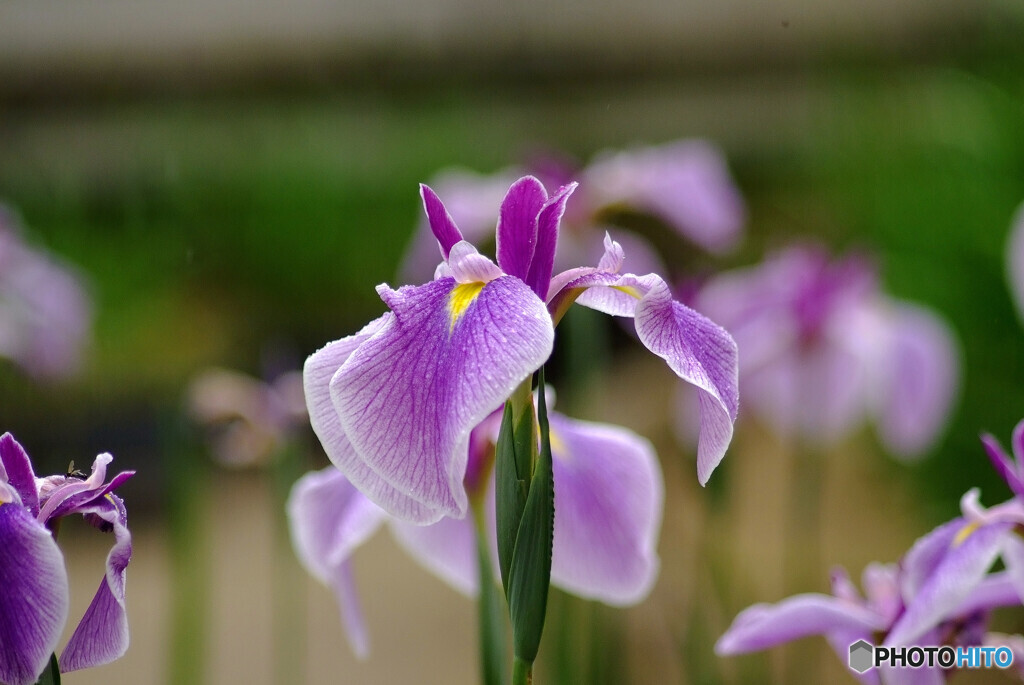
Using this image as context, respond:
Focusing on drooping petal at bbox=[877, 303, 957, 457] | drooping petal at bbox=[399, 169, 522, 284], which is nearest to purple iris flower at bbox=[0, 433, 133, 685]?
drooping petal at bbox=[399, 169, 522, 284]

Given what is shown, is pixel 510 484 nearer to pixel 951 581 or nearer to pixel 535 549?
pixel 535 549

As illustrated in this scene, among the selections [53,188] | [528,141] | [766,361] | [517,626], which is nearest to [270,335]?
[53,188]

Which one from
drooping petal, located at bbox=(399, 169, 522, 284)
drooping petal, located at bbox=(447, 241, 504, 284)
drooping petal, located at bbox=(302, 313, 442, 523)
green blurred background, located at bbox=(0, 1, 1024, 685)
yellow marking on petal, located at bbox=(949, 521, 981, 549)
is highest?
drooping petal, located at bbox=(447, 241, 504, 284)

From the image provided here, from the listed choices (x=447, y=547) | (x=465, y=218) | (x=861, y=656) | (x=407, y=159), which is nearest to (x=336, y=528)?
(x=447, y=547)

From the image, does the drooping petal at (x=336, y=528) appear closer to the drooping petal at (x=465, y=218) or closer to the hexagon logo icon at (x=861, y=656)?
the hexagon logo icon at (x=861, y=656)

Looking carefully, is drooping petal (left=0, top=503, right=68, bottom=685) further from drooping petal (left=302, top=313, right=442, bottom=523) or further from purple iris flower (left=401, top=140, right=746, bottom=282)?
purple iris flower (left=401, top=140, right=746, bottom=282)

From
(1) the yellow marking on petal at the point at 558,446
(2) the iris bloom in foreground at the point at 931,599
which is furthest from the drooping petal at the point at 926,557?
(1) the yellow marking on petal at the point at 558,446

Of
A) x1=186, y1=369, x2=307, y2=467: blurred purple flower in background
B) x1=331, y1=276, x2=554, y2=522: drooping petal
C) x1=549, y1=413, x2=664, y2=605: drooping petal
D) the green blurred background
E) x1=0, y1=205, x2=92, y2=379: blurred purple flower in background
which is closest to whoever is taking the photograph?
x1=331, y1=276, x2=554, y2=522: drooping petal
